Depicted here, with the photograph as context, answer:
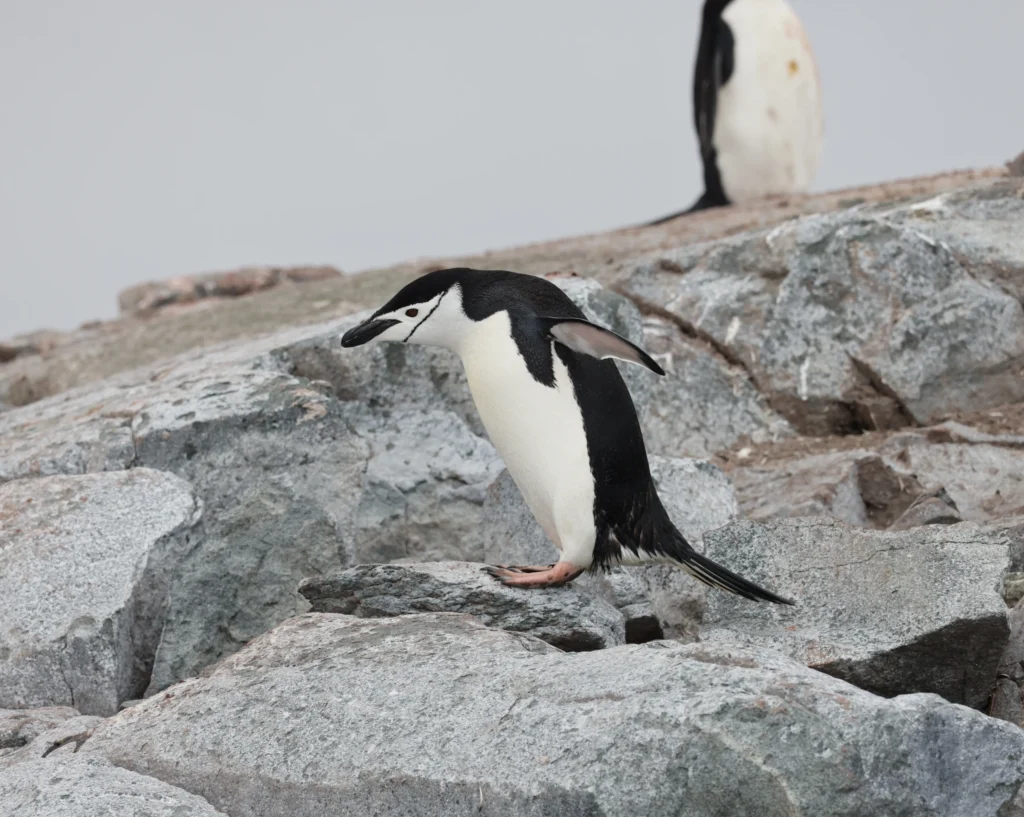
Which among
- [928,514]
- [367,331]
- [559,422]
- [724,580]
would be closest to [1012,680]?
[724,580]

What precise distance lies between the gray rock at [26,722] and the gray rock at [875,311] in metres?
3.42

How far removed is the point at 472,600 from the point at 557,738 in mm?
971

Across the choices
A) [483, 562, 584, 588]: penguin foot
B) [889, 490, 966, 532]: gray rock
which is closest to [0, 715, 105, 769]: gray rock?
[483, 562, 584, 588]: penguin foot

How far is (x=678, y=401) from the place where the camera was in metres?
5.96

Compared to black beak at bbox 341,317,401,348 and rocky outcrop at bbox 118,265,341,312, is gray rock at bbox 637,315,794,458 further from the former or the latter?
rocky outcrop at bbox 118,265,341,312

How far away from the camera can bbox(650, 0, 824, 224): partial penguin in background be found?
10.7 m

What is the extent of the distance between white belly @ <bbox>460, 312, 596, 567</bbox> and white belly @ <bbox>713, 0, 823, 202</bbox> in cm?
744

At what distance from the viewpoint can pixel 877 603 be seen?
11.0 ft

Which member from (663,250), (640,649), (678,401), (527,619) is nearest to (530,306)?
(527,619)

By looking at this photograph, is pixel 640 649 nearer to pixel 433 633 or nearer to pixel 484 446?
pixel 433 633

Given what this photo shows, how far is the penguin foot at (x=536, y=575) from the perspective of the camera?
351cm

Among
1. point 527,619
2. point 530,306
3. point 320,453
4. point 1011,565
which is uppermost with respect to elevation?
point 530,306

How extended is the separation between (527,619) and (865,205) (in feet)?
13.1

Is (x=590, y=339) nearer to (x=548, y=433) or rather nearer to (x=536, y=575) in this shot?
(x=548, y=433)
